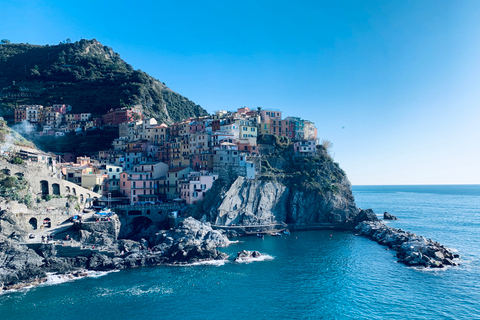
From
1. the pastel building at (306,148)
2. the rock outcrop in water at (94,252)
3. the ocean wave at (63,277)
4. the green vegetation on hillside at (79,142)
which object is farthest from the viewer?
the green vegetation on hillside at (79,142)

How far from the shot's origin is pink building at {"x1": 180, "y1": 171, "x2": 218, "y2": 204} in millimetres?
74000

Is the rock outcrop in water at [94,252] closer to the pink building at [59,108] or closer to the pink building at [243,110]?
the pink building at [243,110]

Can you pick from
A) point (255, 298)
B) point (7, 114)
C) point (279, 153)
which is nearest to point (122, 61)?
point (7, 114)

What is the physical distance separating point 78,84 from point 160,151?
70666 millimetres

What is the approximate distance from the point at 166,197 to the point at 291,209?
30.0 meters

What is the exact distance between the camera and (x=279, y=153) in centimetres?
9269

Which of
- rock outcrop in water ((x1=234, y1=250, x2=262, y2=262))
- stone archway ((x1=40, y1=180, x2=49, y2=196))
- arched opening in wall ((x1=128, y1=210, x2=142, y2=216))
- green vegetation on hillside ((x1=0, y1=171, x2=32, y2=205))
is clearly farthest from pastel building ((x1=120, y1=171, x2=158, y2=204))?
rock outcrop in water ((x1=234, y1=250, x2=262, y2=262))

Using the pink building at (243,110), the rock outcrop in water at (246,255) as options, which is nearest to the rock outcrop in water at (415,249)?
the rock outcrop in water at (246,255)

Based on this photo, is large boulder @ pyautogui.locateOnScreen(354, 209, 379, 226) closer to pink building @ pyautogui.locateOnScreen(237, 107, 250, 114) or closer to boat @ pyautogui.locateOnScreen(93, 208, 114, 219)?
pink building @ pyautogui.locateOnScreen(237, 107, 250, 114)

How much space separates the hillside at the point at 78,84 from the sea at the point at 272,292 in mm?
87758

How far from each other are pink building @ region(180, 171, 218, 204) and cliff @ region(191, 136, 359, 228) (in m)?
1.51

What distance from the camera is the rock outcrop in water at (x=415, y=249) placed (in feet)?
167

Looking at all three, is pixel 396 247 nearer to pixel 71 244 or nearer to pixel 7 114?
pixel 71 244

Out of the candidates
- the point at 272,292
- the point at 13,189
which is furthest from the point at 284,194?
the point at 13,189
